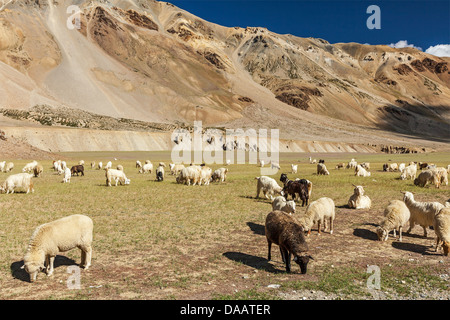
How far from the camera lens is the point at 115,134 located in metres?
99.9

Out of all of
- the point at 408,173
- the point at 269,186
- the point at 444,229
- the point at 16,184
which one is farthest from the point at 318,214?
the point at 408,173

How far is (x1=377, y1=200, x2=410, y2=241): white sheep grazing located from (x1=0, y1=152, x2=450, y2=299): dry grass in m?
0.45

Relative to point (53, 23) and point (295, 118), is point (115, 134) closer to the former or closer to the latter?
point (295, 118)

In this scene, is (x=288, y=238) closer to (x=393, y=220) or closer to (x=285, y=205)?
(x=393, y=220)

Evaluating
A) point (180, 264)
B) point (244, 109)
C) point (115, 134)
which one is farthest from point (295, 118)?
point (180, 264)

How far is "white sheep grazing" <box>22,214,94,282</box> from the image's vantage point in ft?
29.9

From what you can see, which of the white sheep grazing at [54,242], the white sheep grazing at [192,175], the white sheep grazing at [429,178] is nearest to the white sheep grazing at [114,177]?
the white sheep grazing at [192,175]

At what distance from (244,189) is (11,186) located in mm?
17783

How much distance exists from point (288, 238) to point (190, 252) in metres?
3.87

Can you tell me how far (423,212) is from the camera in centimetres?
1417


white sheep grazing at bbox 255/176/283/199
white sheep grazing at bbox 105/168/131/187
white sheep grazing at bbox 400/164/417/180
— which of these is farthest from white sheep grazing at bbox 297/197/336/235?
white sheep grazing at bbox 400/164/417/180

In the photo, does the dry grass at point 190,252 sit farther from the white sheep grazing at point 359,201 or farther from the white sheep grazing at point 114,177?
the white sheep grazing at point 114,177

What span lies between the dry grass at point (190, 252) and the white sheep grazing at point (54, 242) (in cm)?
43

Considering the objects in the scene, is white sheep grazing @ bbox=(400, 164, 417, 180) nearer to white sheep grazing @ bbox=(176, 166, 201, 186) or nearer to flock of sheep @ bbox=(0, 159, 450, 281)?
flock of sheep @ bbox=(0, 159, 450, 281)
